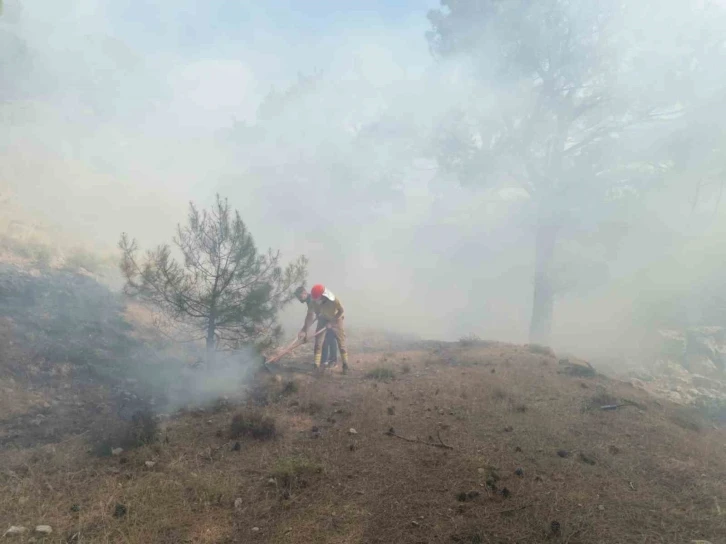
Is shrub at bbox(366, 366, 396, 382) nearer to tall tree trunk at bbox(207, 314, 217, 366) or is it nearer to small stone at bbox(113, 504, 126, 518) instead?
tall tree trunk at bbox(207, 314, 217, 366)

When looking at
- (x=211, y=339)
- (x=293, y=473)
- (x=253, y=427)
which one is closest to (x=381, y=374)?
(x=211, y=339)

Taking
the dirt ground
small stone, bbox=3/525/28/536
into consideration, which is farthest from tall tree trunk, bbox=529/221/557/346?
small stone, bbox=3/525/28/536

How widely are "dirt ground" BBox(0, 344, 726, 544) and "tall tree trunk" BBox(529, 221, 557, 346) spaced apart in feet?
28.2

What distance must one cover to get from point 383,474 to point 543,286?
12.4 metres

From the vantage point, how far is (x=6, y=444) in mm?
5055

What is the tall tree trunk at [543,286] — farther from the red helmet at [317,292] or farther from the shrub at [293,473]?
the shrub at [293,473]

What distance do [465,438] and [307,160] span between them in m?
21.6

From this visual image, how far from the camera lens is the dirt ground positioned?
Result: 3.58 metres

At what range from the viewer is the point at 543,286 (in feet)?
50.7

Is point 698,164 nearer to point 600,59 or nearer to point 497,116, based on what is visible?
point 600,59

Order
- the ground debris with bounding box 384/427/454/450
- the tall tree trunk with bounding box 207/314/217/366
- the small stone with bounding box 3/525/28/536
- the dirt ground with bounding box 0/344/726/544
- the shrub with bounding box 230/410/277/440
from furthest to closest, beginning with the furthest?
the tall tree trunk with bounding box 207/314/217/366, the shrub with bounding box 230/410/277/440, the ground debris with bounding box 384/427/454/450, the dirt ground with bounding box 0/344/726/544, the small stone with bounding box 3/525/28/536

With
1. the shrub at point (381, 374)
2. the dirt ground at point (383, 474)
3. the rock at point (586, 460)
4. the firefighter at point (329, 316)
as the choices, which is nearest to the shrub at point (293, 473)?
the dirt ground at point (383, 474)

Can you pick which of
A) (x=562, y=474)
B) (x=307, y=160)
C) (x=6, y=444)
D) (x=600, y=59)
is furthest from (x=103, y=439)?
(x=307, y=160)

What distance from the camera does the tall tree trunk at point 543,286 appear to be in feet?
49.7
